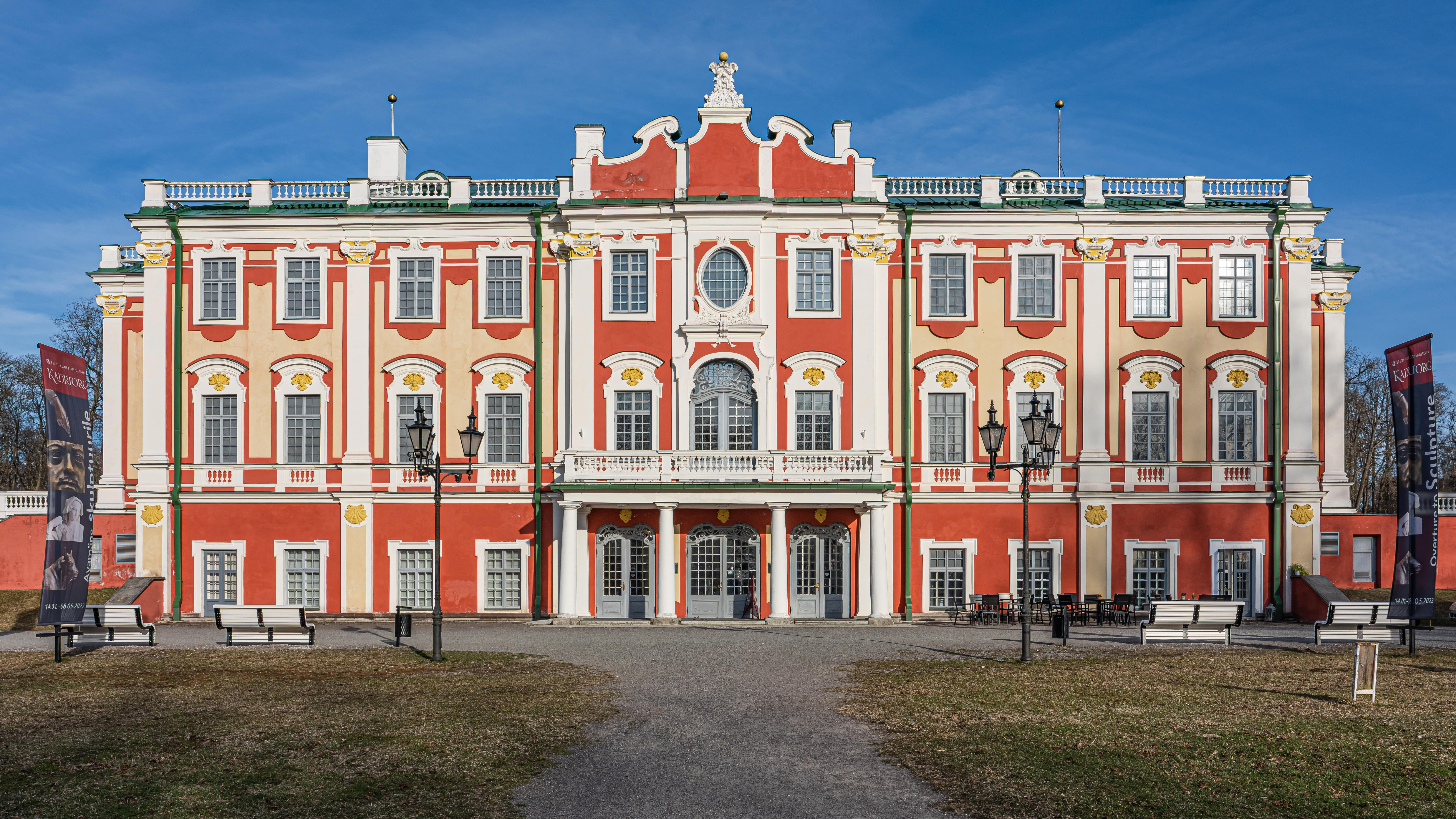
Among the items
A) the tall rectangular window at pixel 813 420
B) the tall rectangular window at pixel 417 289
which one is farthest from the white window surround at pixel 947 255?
the tall rectangular window at pixel 417 289

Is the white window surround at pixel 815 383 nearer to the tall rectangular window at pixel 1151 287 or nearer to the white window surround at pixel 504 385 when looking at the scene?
the white window surround at pixel 504 385

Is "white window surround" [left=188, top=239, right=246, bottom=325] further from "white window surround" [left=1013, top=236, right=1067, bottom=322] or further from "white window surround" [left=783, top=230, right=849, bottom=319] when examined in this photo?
"white window surround" [left=1013, top=236, right=1067, bottom=322]

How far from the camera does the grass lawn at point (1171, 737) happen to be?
1024 cm

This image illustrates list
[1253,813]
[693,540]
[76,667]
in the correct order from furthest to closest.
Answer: [693,540] → [76,667] → [1253,813]

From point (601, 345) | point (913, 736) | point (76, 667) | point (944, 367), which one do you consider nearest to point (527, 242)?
point (601, 345)

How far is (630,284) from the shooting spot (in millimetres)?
31438

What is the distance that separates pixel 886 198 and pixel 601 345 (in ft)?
30.6

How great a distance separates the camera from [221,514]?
31547 millimetres

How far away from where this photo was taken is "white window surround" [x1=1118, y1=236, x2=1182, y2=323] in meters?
31.8

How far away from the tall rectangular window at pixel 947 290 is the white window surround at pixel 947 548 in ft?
21.4

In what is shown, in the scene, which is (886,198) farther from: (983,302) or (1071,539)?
(1071,539)

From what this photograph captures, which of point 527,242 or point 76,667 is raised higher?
point 527,242

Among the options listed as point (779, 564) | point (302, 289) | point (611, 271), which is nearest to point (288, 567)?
point (302, 289)

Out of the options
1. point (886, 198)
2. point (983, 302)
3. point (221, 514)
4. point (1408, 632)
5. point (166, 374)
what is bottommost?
point (1408, 632)
